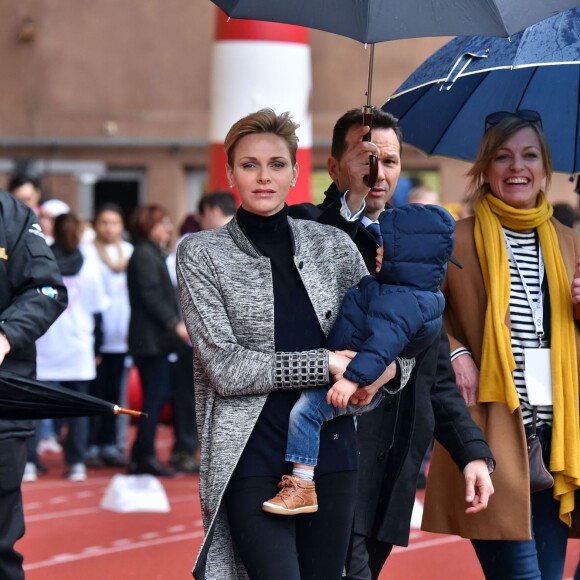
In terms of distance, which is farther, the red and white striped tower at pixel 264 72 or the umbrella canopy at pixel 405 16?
the red and white striped tower at pixel 264 72

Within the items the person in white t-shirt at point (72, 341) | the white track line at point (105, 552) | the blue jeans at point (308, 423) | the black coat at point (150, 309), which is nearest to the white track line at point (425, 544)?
the white track line at point (105, 552)

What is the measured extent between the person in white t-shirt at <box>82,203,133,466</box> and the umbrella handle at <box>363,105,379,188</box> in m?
6.78

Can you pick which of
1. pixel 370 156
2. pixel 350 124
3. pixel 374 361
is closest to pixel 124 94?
pixel 350 124

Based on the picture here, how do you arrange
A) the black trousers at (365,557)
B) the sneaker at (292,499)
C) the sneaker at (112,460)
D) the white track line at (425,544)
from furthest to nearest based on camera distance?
the sneaker at (112,460), the white track line at (425,544), the black trousers at (365,557), the sneaker at (292,499)

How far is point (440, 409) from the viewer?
450 cm

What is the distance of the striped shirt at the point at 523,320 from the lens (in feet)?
15.6

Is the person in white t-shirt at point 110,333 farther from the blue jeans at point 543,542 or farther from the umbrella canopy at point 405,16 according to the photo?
the umbrella canopy at point 405,16

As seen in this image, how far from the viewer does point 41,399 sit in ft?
14.8

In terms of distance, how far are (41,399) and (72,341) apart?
19.6 ft

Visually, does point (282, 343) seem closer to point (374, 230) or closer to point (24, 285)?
point (374, 230)

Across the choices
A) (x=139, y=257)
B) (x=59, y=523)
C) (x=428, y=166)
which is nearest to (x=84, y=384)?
(x=139, y=257)

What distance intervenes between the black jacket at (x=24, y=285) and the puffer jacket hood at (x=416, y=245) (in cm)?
149

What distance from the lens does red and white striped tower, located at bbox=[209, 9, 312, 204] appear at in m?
10.4

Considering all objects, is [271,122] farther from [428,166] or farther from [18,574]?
[428,166]
